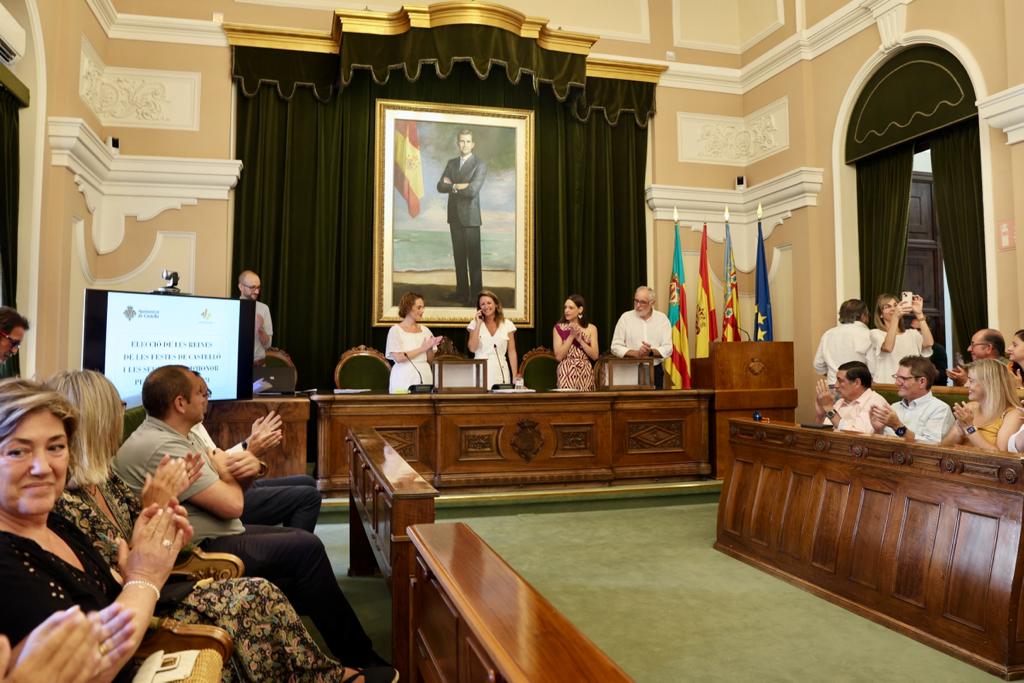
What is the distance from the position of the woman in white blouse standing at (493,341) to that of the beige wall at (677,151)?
2.74m

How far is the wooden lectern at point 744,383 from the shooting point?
5539mm

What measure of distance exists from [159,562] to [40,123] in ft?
15.4

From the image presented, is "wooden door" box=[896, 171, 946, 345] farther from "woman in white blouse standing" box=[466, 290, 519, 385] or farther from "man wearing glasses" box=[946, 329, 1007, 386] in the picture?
"woman in white blouse standing" box=[466, 290, 519, 385]

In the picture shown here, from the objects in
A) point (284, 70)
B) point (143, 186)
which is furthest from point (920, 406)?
point (143, 186)

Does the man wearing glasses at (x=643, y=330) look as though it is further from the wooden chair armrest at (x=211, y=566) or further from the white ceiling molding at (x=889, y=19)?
the wooden chair armrest at (x=211, y=566)

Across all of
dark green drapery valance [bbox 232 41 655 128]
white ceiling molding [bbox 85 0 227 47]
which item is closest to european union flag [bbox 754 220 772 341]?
dark green drapery valance [bbox 232 41 655 128]

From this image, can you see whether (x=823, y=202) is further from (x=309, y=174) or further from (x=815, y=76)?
(x=309, y=174)

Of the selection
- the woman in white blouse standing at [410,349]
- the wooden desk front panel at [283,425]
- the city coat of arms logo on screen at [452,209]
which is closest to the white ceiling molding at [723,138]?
the city coat of arms logo on screen at [452,209]

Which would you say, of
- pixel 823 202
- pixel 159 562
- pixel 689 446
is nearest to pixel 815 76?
pixel 823 202

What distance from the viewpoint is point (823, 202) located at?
6.97 m

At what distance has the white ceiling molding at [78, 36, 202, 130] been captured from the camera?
21.3 feet

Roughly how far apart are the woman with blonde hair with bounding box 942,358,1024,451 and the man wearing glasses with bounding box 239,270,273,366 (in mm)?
4700

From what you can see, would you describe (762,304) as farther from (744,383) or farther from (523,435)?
(523,435)

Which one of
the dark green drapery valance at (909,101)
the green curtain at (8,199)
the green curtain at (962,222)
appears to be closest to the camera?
the green curtain at (8,199)
